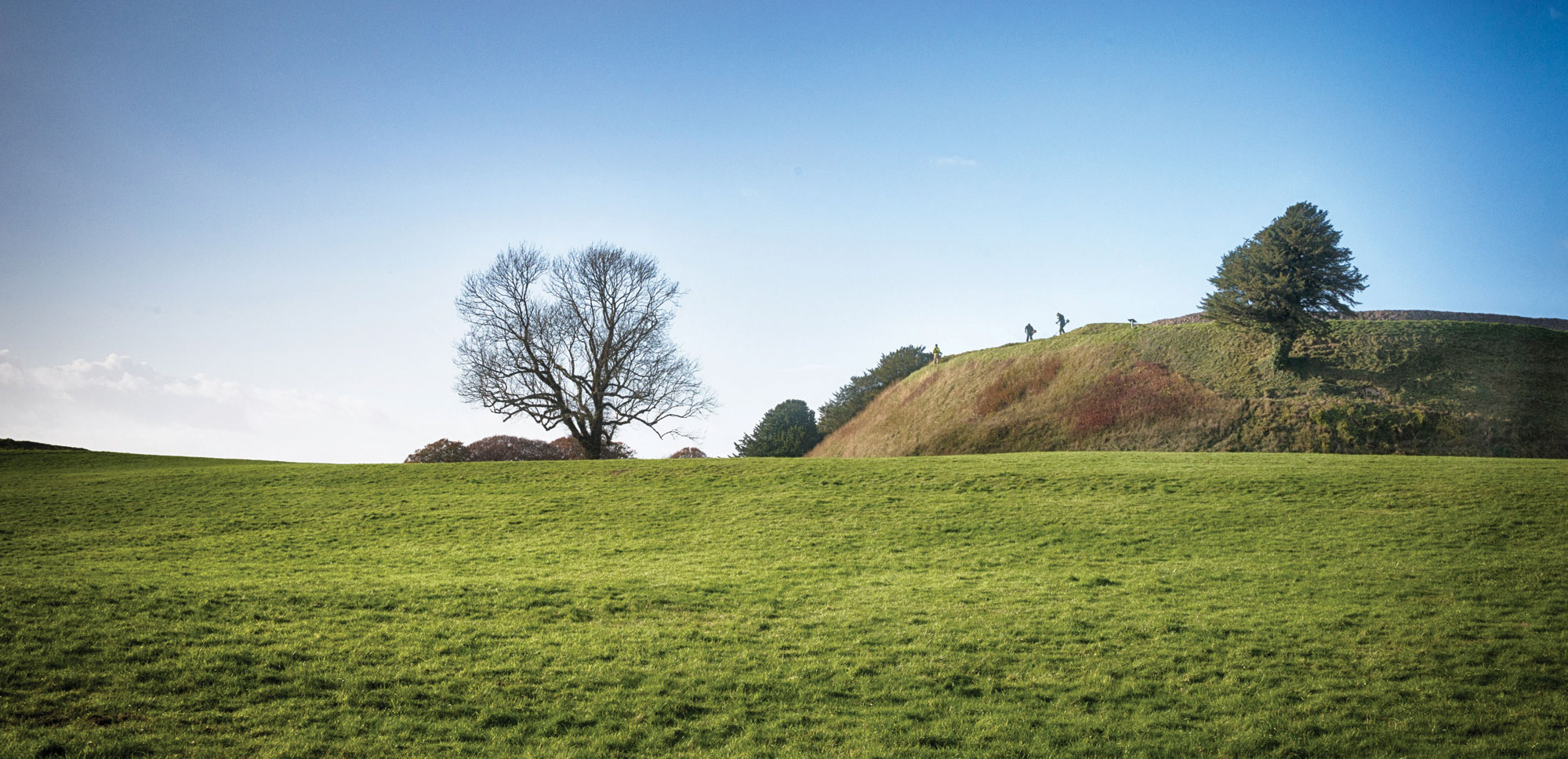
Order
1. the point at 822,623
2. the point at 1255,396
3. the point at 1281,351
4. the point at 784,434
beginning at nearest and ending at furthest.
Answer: the point at 822,623 < the point at 1255,396 < the point at 1281,351 < the point at 784,434

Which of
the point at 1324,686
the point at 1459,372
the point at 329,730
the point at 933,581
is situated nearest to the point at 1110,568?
the point at 933,581

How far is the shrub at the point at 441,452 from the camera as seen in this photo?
4991 cm

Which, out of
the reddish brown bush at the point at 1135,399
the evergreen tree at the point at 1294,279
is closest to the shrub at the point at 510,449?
the reddish brown bush at the point at 1135,399

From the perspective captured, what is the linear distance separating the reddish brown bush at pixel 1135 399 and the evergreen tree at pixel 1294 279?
525 centimetres

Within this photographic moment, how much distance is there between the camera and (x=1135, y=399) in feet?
142

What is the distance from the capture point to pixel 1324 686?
9.79 m

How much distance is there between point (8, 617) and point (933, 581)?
15.3 metres

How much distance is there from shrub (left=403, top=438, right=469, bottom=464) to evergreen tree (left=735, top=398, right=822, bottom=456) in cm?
1935

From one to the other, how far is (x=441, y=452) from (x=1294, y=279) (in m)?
52.5

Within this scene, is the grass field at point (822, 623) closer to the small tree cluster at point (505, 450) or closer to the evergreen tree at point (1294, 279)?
the evergreen tree at point (1294, 279)

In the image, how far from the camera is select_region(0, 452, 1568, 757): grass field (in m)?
8.65

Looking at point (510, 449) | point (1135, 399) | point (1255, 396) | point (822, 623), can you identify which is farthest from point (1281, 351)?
point (510, 449)

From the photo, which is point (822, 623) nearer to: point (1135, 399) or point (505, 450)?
point (1135, 399)

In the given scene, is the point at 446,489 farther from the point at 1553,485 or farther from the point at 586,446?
the point at 1553,485
